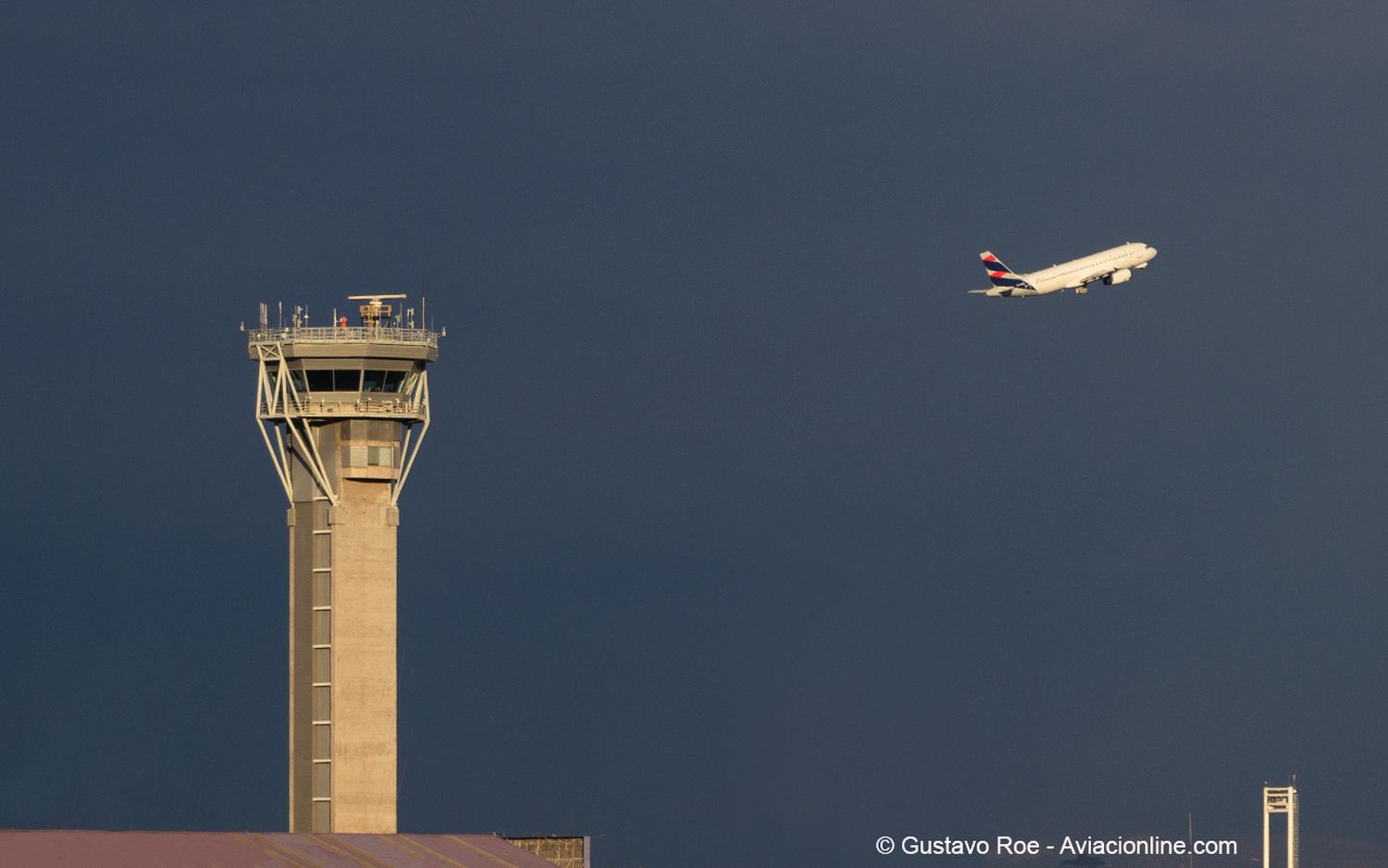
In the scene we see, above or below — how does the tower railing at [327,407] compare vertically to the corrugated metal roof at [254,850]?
above

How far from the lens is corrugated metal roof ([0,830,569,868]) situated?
454 ft

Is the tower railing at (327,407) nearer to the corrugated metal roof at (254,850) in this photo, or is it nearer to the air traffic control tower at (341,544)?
the air traffic control tower at (341,544)

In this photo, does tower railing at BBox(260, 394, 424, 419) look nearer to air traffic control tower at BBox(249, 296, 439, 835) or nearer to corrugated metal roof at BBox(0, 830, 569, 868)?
air traffic control tower at BBox(249, 296, 439, 835)

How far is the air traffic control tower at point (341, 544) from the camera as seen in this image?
190m

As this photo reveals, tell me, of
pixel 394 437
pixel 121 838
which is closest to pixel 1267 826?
pixel 394 437

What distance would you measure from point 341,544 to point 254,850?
43173mm

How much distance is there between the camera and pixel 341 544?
19150cm

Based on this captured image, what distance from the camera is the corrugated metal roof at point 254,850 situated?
138 meters

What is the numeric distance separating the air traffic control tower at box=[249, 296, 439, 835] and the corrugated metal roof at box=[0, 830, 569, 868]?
17105 mm

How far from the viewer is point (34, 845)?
139 metres

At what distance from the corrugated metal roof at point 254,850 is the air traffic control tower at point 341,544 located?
56.1 ft

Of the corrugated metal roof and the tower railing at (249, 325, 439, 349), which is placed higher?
the tower railing at (249, 325, 439, 349)

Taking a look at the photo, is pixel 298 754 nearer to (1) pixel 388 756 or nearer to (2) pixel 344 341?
(1) pixel 388 756

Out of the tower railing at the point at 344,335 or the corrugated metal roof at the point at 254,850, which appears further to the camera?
the tower railing at the point at 344,335
